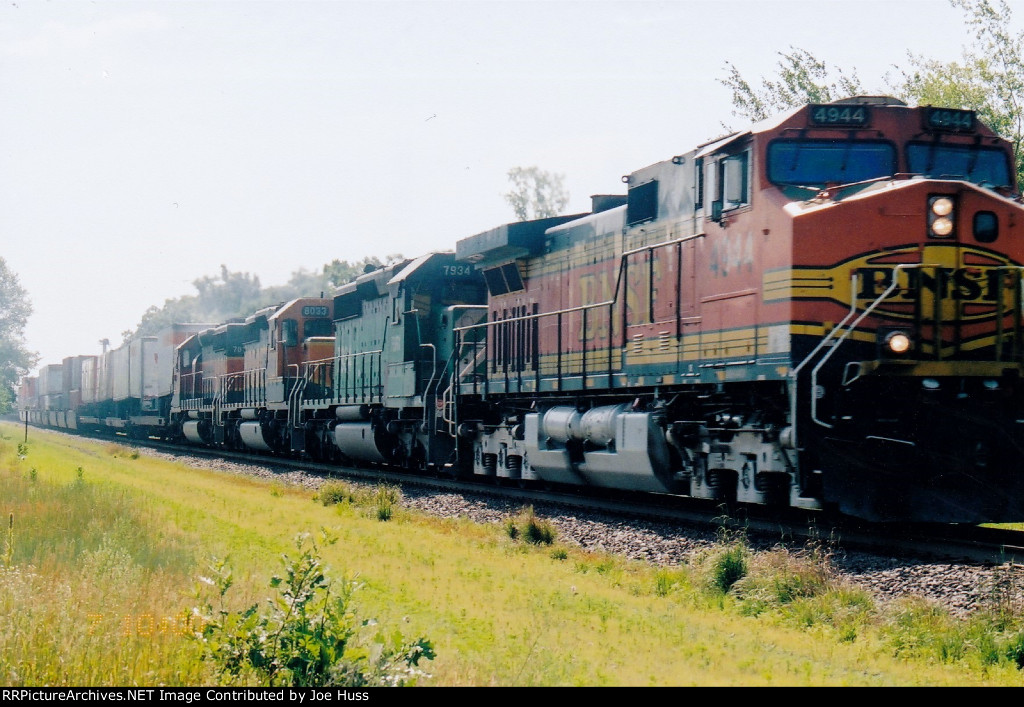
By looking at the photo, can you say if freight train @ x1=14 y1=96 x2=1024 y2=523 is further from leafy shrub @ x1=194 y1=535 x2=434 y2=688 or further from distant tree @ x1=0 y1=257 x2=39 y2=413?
distant tree @ x1=0 y1=257 x2=39 y2=413

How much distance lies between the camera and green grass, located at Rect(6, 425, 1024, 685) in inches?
224

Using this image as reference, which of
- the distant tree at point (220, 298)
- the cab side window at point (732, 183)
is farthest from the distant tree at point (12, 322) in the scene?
the cab side window at point (732, 183)

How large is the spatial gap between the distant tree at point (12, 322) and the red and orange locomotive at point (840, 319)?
9425cm

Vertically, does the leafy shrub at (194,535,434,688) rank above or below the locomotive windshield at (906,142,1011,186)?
below

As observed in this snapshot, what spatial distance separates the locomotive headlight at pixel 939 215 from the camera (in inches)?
356

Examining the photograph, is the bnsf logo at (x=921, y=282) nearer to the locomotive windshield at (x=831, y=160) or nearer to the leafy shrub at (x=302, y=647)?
the locomotive windshield at (x=831, y=160)

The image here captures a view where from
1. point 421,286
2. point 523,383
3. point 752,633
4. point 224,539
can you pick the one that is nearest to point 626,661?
point 752,633

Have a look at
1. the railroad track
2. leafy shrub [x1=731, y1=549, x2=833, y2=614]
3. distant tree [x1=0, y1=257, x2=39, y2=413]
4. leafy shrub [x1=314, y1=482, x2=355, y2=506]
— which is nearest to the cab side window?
the railroad track

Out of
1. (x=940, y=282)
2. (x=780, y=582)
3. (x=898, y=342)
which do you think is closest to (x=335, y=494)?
(x=780, y=582)

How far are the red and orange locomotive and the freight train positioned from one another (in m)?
0.02

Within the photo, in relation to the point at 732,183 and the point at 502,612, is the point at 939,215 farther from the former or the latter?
the point at 502,612

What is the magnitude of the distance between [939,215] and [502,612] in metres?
4.89

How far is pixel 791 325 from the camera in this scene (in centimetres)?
920

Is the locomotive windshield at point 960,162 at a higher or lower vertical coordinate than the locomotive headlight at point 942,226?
→ higher
